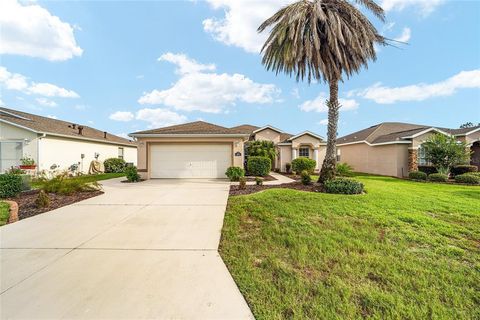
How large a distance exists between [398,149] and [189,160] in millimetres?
15767

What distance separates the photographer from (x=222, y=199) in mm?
7367

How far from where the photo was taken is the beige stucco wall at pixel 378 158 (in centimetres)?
1620

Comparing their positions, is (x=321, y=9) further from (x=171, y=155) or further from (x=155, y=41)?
(x=171, y=155)

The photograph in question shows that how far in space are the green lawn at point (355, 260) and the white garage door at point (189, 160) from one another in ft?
24.2

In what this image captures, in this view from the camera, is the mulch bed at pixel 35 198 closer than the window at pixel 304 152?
Yes

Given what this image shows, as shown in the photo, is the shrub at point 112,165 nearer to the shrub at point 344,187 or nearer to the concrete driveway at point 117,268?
the concrete driveway at point 117,268

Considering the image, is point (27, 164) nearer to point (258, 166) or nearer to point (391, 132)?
point (258, 166)

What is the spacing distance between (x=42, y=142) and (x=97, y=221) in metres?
13.3

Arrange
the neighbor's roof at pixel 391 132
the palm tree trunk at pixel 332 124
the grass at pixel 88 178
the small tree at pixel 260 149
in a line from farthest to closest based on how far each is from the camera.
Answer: the small tree at pixel 260 149 → the neighbor's roof at pixel 391 132 → the grass at pixel 88 178 → the palm tree trunk at pixel 332 124

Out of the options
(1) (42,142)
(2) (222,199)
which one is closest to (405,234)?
(2) (222,199)

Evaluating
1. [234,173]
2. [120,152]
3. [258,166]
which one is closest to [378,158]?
[258,166]

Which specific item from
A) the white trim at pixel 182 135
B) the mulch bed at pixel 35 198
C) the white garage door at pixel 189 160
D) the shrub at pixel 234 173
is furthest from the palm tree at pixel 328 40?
the mulch bed at pixel 35 198

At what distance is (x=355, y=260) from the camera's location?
11.1 ft

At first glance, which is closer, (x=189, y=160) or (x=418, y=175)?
(x=189, y=160)
